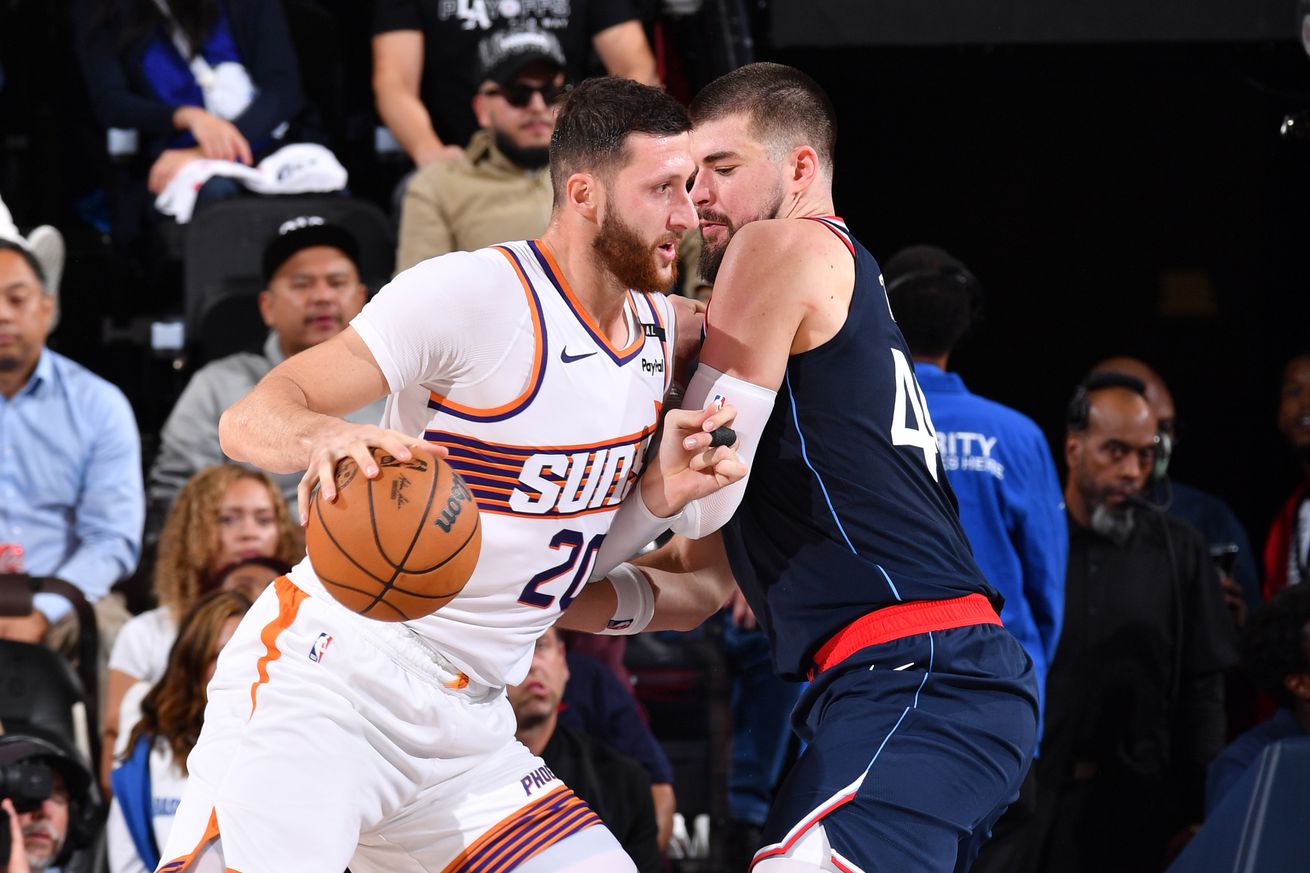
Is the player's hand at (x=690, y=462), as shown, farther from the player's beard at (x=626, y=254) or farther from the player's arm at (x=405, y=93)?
the player's arm at (x=405, y=93)

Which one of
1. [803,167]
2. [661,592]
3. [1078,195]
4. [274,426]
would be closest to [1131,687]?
[661,592]

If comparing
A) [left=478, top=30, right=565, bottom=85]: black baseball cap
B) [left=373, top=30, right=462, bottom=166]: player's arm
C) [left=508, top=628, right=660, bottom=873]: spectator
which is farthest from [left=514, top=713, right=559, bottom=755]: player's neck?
[left=373, top=30, right=462, bottom=166]: player's arm

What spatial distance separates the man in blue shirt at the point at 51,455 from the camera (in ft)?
20.0

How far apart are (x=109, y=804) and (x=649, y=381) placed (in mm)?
2860

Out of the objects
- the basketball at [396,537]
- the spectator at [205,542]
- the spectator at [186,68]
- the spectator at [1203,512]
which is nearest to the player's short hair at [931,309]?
the spectator at [1203,512]

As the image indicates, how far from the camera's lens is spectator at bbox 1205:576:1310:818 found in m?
5.29

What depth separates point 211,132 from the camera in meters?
7.05

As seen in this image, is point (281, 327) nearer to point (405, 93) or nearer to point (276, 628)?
point (405, 93)

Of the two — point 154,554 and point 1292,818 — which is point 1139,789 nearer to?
point 1292,818

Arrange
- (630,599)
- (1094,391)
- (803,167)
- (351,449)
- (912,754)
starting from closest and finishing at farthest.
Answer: (351,449)
(912,754)
(803,167)
(630,599)
(1094,391)

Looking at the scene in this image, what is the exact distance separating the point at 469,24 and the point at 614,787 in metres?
3.62

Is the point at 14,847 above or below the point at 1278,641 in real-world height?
above

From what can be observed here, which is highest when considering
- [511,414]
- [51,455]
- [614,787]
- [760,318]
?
[760,318]

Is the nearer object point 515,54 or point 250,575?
point 250,575
